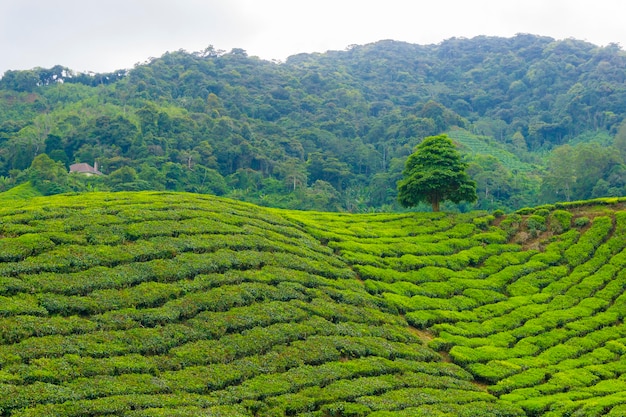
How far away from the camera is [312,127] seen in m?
129

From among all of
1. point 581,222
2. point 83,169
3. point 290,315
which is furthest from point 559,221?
point 83,169

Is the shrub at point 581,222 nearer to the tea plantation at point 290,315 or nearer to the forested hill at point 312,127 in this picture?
the tea plantation at point 290,315

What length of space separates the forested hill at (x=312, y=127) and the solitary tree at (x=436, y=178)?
1444 inches

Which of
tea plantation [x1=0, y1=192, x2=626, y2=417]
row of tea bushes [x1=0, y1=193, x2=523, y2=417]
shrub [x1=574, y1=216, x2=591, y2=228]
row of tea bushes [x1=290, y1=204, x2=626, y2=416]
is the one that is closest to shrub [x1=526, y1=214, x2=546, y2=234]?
row of tea bushes [x1=290, y1=204, x2=626, y2=416]

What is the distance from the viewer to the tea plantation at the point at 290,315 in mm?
21938

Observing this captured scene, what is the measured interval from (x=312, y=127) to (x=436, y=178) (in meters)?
82.1

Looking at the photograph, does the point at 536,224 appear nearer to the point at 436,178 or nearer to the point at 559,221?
the point at 559,221

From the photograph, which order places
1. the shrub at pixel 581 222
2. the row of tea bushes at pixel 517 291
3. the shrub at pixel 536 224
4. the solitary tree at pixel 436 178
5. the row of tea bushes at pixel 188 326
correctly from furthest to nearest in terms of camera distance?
the solitary tree at pixel 436 178, the shrub at pixel 536 224, the shrub at pixel 581 222, the row of tea bushes at pixel 517 291, the row of tea bushes at pixel 188 326

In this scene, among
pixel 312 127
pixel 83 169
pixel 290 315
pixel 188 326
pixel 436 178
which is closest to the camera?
pixel 188 326

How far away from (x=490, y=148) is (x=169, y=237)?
94.4 meters

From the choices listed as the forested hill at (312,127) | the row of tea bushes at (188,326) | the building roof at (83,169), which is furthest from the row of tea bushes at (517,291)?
the building roof at (83,169)

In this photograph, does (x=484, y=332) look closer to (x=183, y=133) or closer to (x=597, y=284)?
(x=597, y=284)

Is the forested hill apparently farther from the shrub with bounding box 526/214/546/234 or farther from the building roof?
the shrub with bounding box 526/214/546/234


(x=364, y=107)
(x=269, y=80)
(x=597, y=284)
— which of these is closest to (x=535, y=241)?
(x=597, y=284)
